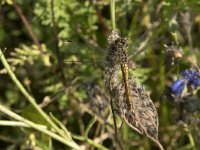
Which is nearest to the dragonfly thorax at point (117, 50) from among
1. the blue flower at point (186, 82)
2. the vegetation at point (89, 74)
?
the vegetation at point (89, 74)

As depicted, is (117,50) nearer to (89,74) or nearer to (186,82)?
(186,82)

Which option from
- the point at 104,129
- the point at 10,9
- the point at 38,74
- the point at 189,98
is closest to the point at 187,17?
the point at 189,98

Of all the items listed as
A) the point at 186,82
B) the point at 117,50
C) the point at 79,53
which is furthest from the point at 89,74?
the point at 117,50

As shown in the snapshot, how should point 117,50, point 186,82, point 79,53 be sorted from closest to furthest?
point 117,50 → point 186,82 → point 79,53

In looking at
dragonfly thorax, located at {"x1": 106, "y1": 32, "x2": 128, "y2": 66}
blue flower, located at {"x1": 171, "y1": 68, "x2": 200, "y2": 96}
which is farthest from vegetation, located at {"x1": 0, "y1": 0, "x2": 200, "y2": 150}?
dragonfly thorax, located at {"x1": 106, "y1": 32, "x2": 128, "y2": 66}

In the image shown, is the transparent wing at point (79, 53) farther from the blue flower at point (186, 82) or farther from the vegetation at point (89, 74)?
the blue flower at point (186, 82)

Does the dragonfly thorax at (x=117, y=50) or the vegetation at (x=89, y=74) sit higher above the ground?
the dragonfly thorax at (x=117, y=50)

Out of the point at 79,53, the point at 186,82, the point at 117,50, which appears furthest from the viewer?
the point at 79,53
